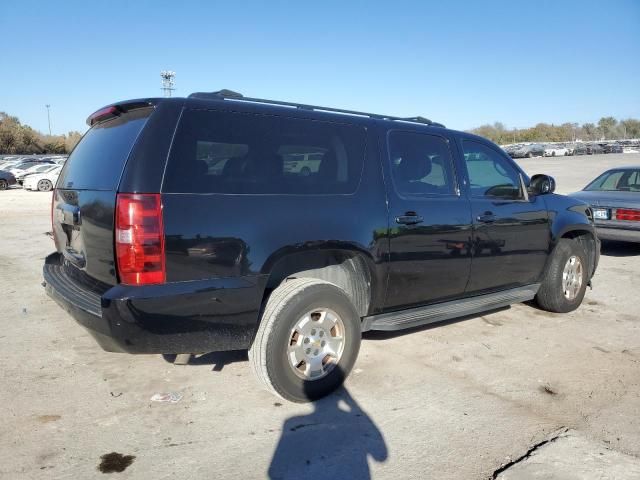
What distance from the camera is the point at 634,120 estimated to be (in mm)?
123250

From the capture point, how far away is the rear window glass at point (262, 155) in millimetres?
2971

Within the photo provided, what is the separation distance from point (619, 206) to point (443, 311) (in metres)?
5.55

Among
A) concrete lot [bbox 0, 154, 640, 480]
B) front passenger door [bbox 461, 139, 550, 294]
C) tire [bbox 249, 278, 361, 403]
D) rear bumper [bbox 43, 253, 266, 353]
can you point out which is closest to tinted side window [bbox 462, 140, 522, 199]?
front passenger door [bbox 461, 139, 550, 294]

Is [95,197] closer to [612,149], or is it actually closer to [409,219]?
[409,219]

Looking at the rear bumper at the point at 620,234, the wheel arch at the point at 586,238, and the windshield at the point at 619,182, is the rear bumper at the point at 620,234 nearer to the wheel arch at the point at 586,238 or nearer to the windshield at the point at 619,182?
the windshield at the point at 619,182

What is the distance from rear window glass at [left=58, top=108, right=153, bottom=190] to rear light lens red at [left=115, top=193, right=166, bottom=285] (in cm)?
20

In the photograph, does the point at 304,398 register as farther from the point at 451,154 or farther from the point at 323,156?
the point at 451,154

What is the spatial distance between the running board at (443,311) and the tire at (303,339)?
317 millimetres

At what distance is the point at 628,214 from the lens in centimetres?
800

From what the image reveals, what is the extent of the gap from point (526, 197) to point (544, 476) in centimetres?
295

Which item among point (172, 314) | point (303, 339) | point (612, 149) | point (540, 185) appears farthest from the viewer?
point (612, 149)

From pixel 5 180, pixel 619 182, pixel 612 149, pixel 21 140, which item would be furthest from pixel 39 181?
pixel 612 149

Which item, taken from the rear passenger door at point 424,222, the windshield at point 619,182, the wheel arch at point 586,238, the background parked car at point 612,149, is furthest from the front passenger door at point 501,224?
the background parked car at point 612,149

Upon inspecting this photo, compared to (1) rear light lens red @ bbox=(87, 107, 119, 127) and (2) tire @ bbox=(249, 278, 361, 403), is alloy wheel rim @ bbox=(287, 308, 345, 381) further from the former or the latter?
(1) rear light lens red @ bbox=(87, 107, 119, 127)
